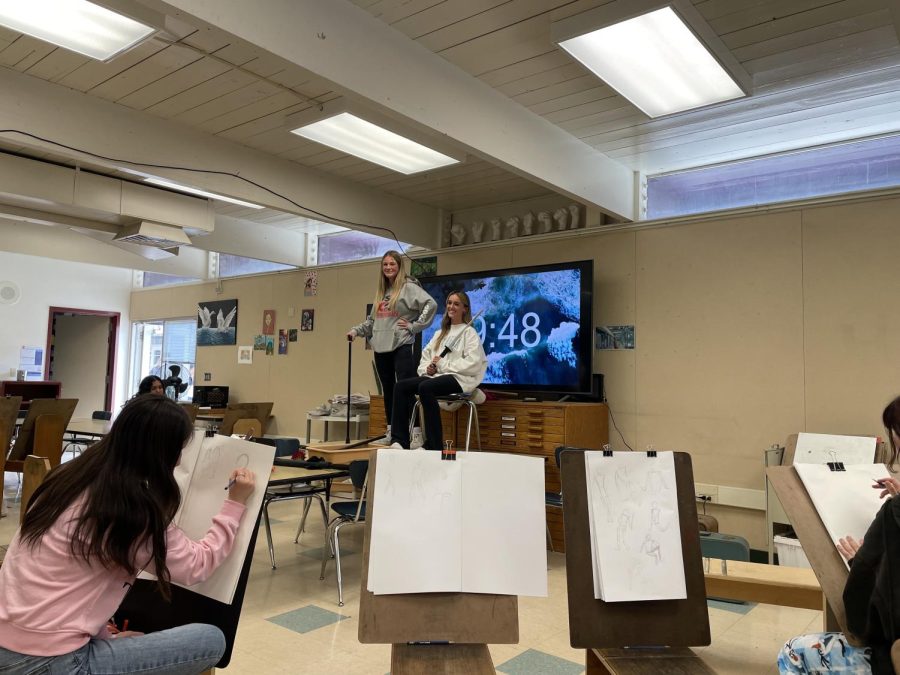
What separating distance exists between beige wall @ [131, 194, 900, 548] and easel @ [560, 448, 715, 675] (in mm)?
2992

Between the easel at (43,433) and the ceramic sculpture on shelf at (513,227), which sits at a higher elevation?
the ceramic sculpture on shelf at (513,227)

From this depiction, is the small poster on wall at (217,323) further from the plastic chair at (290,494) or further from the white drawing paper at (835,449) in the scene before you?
the white drawing paper at (835,449)

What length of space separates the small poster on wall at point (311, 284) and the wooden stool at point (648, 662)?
614 centimetres

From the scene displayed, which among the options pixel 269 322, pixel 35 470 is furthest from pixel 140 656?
pixel 269 322

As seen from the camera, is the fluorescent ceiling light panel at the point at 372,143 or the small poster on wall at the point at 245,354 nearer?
the fluorescent ceiling light panel at the point at 372,143

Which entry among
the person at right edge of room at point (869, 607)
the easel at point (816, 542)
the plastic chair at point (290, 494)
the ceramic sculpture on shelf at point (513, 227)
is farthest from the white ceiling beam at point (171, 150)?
the person at right edge of room at point (869, 607)

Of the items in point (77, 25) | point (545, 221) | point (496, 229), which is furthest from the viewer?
point (496, 229)

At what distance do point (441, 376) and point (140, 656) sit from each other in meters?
2.92

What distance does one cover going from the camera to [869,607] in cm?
163

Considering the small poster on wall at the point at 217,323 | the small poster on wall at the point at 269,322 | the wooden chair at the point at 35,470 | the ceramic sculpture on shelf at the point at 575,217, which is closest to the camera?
the wooden chair at the point at 35,470

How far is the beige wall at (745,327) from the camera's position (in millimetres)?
4285

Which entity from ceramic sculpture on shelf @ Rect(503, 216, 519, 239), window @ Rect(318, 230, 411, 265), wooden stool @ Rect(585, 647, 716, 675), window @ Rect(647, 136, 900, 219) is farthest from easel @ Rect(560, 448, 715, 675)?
window @ Rect(318, 230, 411, 265)

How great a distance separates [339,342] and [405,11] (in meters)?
4.57

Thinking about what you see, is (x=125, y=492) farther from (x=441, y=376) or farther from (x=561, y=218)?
(x=561, y=218)
